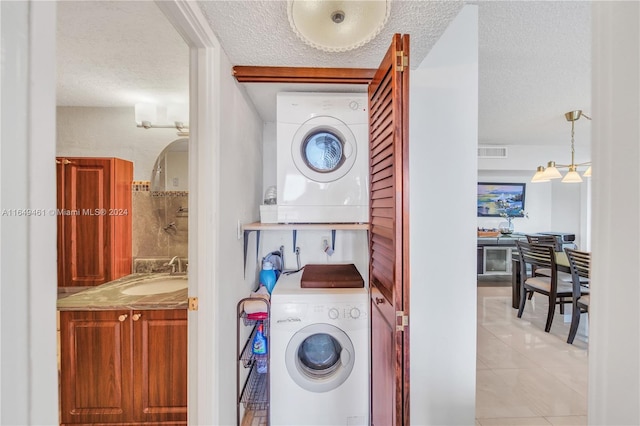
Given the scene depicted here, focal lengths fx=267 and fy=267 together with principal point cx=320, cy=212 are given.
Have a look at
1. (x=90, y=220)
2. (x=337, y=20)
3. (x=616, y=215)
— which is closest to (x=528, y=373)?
(x=616, y=215)

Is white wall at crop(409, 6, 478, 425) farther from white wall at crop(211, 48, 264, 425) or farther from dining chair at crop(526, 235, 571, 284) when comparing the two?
dining chair at crop(526, 235, 571, 284)

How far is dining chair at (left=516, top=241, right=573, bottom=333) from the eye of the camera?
3044 millimetres

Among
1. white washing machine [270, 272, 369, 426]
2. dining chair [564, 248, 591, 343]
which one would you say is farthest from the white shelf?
dining chair [564, 248, 591, 343]

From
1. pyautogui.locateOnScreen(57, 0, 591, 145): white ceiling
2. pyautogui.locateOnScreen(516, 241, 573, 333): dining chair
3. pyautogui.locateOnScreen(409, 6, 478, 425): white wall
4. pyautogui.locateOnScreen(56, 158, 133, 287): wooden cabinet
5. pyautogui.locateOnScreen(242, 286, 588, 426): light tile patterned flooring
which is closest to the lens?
pyautogui.locateOnScreen(57, 0, 591, 145): white ceiling

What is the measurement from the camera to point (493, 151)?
4469mm

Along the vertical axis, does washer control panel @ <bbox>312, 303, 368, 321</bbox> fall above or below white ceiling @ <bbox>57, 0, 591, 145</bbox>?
below

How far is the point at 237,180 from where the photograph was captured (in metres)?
1.57

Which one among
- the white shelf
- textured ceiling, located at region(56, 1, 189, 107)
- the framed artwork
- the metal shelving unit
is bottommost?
the metal shelving unit

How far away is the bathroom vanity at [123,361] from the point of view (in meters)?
1.66

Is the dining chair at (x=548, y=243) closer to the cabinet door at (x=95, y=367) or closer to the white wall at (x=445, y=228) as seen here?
the white wall at (x=445, y=228)

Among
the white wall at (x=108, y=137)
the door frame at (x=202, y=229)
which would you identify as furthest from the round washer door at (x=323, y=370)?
the white wall at (x=108, y=137)

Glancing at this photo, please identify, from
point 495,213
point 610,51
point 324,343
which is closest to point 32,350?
point 610,51

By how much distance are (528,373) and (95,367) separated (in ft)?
10.8

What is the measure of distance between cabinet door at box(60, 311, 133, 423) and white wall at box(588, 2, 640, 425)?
83.4 inches
